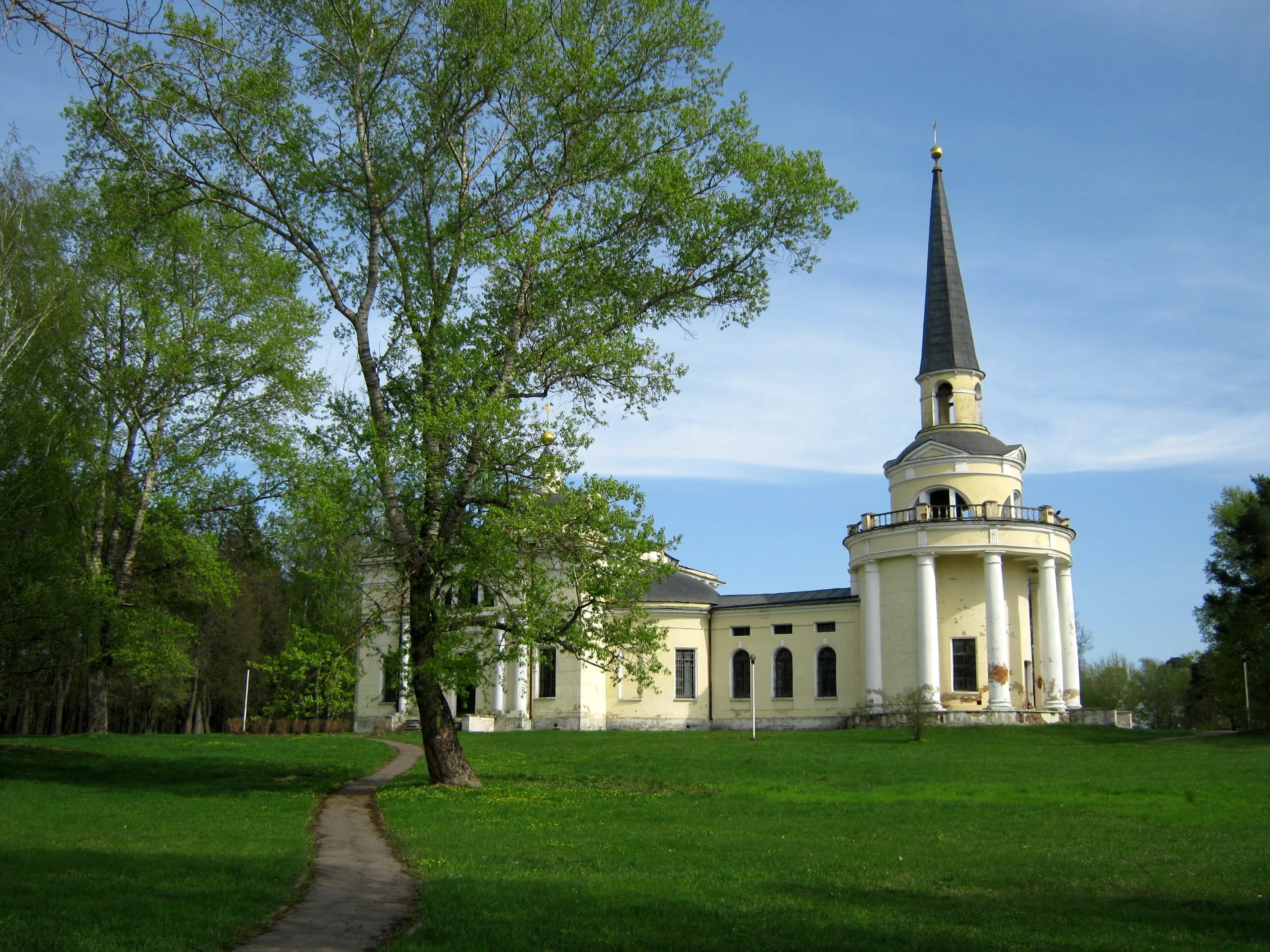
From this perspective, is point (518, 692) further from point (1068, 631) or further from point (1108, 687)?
point (1108, 687)

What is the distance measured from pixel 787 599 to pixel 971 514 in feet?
30.5

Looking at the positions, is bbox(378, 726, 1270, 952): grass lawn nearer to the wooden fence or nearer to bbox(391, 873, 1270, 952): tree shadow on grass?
bbox(391, 873, 1270, 952): tree shadow on grass

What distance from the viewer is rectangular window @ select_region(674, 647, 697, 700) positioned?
49188 mm

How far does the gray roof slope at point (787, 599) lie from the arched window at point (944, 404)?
26.8 feet

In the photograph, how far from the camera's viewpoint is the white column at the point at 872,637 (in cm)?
4334

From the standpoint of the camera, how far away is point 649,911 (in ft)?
30.8

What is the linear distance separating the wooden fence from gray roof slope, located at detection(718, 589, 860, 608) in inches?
684

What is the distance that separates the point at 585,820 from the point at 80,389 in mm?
21000

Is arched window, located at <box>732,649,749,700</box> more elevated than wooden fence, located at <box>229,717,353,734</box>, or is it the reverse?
arched window, located at <box>732,649,749,700</box>

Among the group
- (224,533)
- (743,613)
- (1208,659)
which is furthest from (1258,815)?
(1208,659)

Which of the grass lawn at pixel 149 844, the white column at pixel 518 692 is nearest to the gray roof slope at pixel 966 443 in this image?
the white column at pixel 518 692

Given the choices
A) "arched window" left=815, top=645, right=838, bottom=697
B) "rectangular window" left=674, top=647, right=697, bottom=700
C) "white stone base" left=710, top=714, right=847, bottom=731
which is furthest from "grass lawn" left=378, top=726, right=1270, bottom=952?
"rectangular window" left=674, top=647, right=697, bottom=700

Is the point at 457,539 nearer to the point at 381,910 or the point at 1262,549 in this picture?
the point at 381,910

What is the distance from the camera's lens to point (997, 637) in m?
41.1
